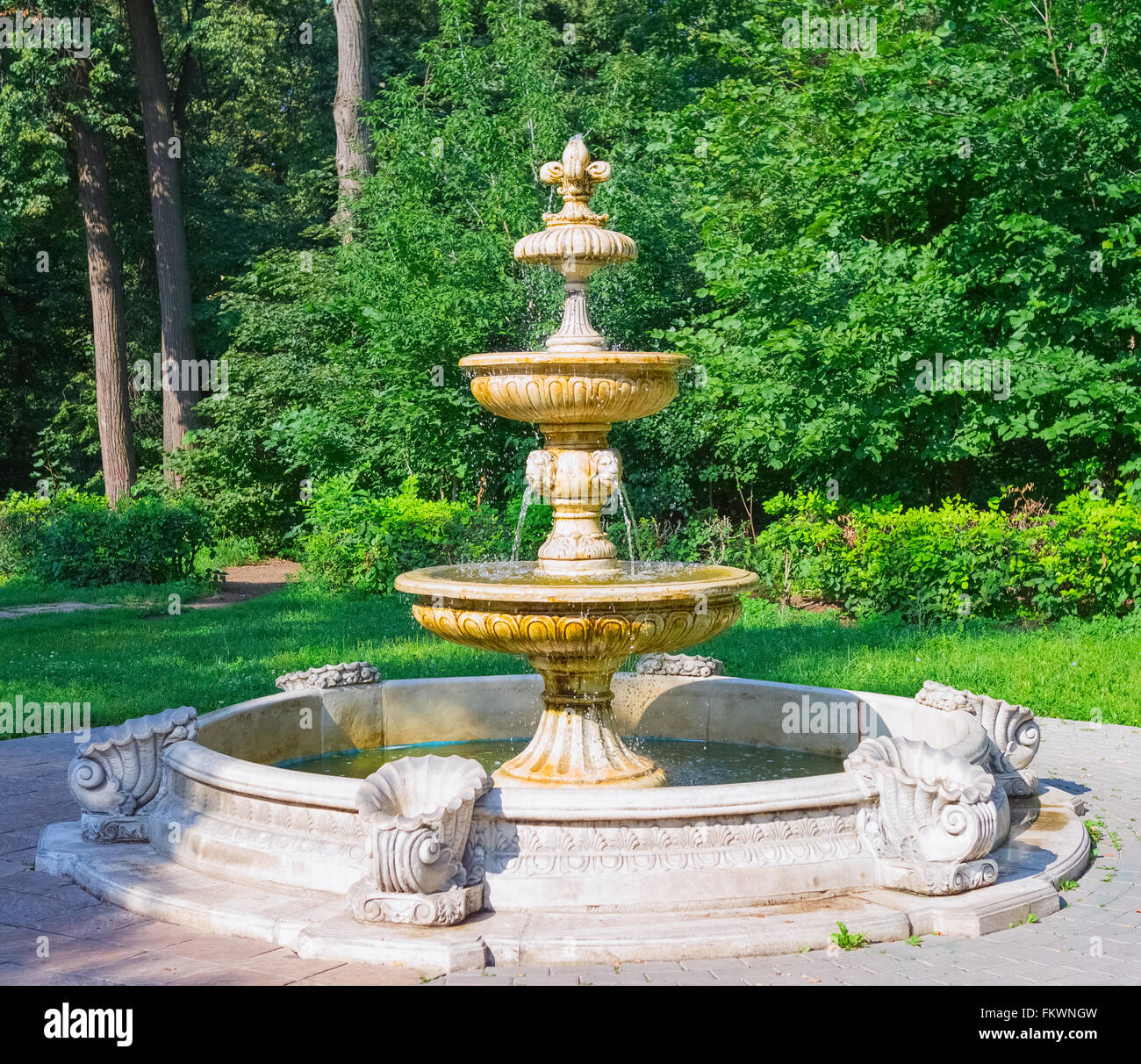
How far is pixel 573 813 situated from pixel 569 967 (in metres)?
0.73

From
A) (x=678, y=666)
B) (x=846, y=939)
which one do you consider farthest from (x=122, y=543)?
(x=846, y=939)

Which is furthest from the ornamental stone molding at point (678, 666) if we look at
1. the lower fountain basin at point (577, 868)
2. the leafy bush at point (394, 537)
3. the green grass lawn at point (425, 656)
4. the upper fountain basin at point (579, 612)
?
the leafy bush at point (394, 537)

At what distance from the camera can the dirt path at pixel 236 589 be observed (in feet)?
52.4

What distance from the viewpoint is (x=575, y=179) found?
7.31 metres

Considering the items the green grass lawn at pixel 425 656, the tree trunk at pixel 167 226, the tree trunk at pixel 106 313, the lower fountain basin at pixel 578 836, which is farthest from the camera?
the tree trunk at pixel 106 313

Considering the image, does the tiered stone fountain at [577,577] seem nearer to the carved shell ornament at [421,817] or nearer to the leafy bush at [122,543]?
the carved shell ornament at [421,817]

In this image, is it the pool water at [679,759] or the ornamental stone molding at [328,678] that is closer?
the pool water at [679,759]

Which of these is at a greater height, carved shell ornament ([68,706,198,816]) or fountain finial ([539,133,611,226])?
fountain finial ([539,133,611,226])

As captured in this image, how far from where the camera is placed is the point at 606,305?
673 inches

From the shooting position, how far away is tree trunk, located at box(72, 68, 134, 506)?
23922mm

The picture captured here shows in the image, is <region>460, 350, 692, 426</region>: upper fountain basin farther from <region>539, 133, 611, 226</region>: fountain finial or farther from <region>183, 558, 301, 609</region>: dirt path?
<region>183, 558, 301, 609</region>: dirt path

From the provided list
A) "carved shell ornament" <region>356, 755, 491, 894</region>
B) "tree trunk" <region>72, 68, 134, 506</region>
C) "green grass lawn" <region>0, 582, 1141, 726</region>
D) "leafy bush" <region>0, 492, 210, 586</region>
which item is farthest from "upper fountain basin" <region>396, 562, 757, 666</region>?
"tree trunk" <region>72, 68, 134, 506</region>

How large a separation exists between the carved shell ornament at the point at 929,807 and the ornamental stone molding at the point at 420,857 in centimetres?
182

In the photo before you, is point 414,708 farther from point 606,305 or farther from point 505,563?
point 606,305
